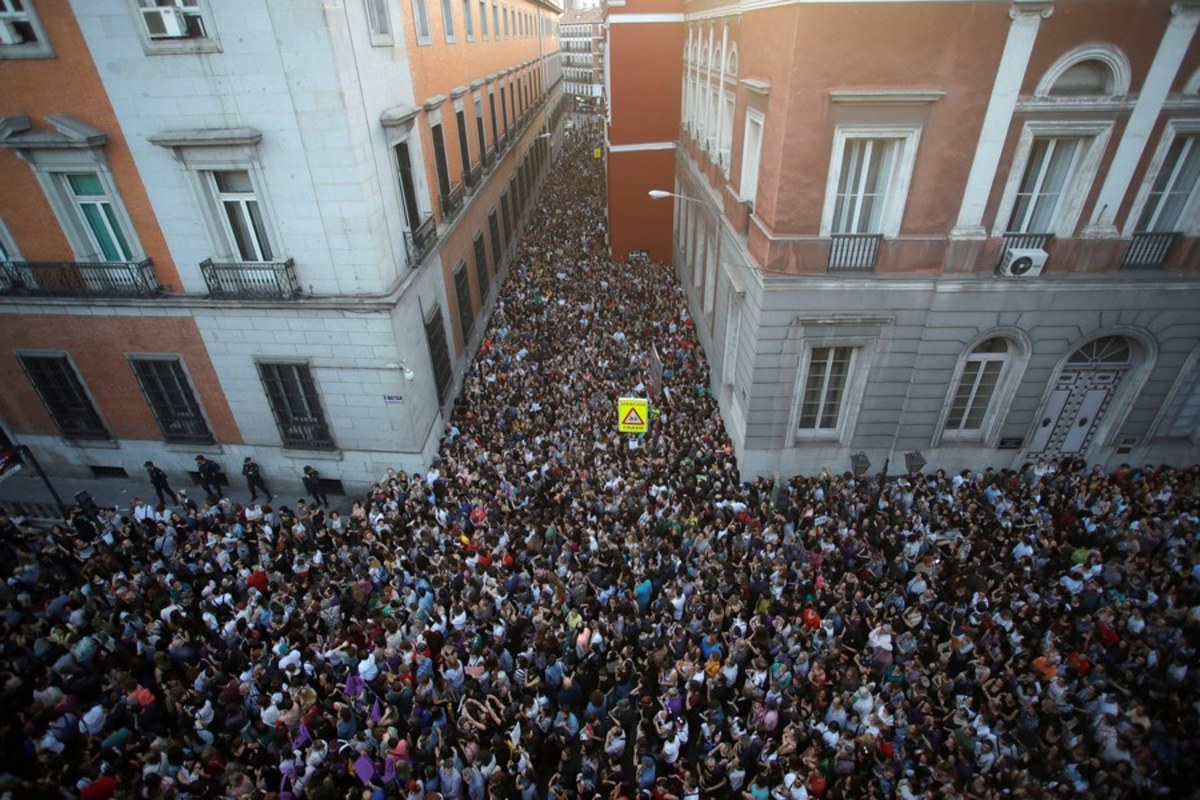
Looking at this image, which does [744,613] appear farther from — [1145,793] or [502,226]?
[502,226]

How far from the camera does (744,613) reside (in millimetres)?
11008

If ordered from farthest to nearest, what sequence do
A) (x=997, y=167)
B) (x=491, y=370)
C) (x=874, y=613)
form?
(x=491, y=370)
(x=997, y=167)
(x=874, y=613)

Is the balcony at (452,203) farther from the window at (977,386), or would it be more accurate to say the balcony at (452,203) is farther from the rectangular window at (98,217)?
the window at (977,386)

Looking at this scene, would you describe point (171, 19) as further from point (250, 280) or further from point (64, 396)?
point (64, 396)

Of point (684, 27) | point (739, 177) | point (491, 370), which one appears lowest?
point (491, 370)

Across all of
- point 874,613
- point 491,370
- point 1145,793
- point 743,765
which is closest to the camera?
point 1145,793

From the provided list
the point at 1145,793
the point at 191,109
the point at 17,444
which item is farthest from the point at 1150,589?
the point at 17,444

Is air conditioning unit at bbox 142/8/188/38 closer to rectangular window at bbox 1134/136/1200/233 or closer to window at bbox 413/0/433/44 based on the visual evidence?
window at bbox 413/0/433/44

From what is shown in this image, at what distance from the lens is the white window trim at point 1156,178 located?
458 inches

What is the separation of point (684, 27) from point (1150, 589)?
25.2 m

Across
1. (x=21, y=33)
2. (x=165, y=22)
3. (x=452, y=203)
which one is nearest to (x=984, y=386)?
(x=452, y=203)

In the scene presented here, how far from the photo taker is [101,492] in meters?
16.4

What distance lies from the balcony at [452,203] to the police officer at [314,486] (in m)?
8.39

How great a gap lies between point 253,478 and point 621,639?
11.0 metres
